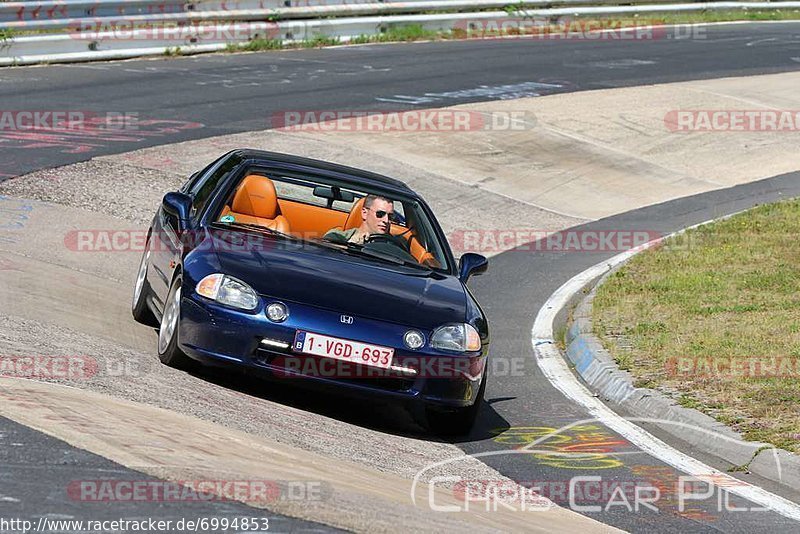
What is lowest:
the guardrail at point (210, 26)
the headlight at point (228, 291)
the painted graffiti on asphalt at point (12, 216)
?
the painted graffiti on asphalt at point (12, 216)

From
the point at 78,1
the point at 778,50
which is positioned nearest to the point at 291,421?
the point at 78,1

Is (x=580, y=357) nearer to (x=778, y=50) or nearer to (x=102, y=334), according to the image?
(x=102, y=334)

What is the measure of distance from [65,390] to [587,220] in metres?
10.7

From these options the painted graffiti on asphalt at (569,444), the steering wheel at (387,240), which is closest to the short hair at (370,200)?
the steering wheel at (387,240)

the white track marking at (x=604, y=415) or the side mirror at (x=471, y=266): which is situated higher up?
the side mirror at (x=471, y=266)

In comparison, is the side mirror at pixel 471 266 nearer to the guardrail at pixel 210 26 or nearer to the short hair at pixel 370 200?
the short hair at pixel 370 200

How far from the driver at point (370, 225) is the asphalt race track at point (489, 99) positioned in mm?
1397

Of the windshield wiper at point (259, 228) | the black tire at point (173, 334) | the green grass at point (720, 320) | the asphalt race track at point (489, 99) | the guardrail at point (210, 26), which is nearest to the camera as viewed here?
the asphalt race track at point (489, 99)

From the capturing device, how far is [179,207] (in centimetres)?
920

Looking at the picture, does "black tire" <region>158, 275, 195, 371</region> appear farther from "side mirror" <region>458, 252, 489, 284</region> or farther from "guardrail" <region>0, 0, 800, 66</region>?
"guardrail" <region>0, 0, 800, 66</region>

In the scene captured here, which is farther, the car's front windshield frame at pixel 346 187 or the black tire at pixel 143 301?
the black tire at pixel 143 301

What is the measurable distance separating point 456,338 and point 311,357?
0.92 metres

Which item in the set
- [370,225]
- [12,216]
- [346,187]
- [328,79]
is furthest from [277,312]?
[328,79]

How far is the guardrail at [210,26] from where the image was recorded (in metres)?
23.0
